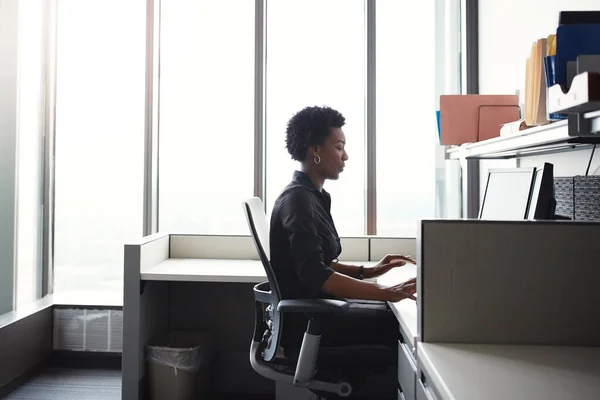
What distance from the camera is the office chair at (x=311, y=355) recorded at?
1456 millimetres

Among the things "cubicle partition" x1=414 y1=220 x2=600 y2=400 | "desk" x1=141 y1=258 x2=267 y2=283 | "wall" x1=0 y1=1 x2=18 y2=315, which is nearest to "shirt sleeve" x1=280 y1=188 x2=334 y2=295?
"cubicle partition" x1=414 y1=220 x2=600 y2=400

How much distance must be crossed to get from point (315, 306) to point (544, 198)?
27.7 inches

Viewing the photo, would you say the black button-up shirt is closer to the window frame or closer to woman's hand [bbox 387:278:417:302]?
woman's hand [bbox 387:278:417:302]

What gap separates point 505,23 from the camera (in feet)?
7.31

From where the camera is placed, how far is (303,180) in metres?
1.79

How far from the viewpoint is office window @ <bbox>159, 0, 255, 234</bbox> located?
296cm

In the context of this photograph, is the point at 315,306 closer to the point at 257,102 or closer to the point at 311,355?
the point at 311,355

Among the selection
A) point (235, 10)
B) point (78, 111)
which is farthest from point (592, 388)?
point (78, 111)

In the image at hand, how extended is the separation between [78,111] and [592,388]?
3.06 m

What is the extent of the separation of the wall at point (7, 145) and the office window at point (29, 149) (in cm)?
7

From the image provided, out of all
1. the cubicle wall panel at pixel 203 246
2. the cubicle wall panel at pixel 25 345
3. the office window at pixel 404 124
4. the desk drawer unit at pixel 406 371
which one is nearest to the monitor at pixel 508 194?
the desk drawer unit at pixel 406 371

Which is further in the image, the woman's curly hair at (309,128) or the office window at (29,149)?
the office window at (29,149)

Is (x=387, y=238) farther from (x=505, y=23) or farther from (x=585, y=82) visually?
(x=585, y=82)

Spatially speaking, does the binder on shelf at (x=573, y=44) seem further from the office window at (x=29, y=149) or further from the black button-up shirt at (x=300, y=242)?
the office window at (x=29, y=149)
